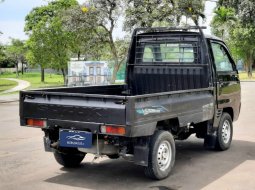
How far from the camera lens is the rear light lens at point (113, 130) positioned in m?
5.25

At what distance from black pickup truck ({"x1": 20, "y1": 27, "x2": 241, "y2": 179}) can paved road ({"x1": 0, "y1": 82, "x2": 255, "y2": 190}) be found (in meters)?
0.26

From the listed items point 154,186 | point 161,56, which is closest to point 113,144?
point 154,186

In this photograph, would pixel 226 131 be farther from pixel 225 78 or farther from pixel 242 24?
pixel 242 24

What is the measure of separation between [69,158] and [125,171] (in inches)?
35.5

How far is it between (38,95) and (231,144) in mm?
4343

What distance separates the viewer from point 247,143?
862 cm

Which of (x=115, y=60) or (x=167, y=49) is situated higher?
(x=115, y=60)

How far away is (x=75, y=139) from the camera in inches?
223

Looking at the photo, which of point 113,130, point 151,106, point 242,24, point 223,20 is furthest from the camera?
point 223,20

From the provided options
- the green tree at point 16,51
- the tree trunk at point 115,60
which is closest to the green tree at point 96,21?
the tree trunk at point 115,60

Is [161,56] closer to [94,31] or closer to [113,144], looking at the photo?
[113,144]

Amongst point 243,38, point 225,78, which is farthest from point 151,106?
point 243,38

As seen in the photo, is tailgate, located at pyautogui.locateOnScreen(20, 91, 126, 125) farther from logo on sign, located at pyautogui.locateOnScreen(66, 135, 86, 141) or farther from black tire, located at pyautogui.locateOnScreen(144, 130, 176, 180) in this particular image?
black tire, located at pyautogui.locateOnScreen(144, 130, 176, 180)

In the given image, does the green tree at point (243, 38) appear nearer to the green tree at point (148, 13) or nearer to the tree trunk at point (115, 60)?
the green tree at point (148, 13)
